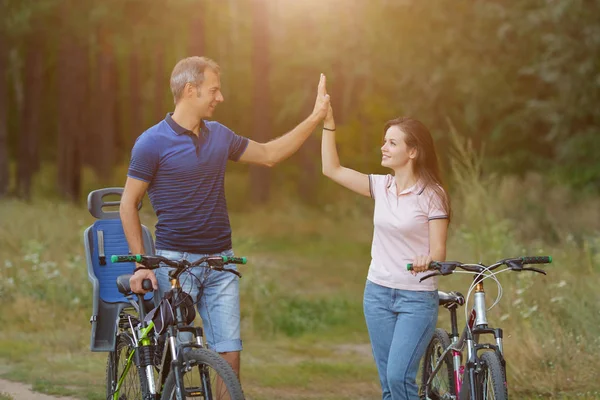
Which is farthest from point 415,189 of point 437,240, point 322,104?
point 322,104

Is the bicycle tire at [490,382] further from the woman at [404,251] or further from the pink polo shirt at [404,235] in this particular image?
the pink polo shirt at [404,235]

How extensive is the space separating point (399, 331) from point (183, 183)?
4.55ft

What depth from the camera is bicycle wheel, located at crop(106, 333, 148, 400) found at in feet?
22.7

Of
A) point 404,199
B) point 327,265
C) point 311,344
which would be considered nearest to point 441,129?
point 327,265

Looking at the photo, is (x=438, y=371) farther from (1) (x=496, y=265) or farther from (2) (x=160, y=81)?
(2) (x=160, y=81)

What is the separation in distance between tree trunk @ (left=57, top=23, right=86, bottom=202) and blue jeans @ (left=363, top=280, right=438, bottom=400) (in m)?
26.4

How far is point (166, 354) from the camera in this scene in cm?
617

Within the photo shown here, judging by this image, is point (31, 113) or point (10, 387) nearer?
point (10, 387)

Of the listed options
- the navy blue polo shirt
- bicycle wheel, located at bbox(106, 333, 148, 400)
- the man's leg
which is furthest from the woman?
bicycle wheel, located at bbox(106, 333, 148, 400)

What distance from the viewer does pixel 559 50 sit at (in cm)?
2292

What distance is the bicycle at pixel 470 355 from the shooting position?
19.2 feet

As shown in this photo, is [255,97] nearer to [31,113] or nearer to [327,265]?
[31,113]

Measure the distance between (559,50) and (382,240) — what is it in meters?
17.3

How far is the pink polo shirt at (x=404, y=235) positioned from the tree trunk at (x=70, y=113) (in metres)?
26.4
